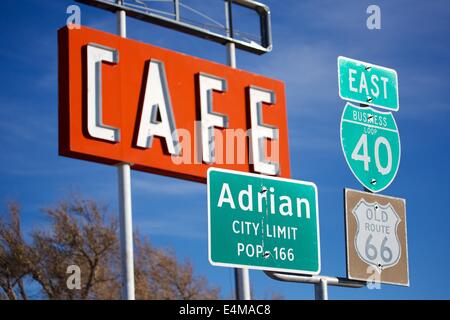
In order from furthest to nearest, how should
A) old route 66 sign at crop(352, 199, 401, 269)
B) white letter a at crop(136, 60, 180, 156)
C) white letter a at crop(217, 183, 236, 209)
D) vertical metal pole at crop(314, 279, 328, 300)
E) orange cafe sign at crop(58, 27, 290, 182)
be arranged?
old route 66 sign at crop(352, 199, 401, 269), vertical metal pole at crop(314, 279, 328, 300), white letter a at crop(136, 60, 180, 156), orange cafe sign at crop(58, 27, 290, 182), white letter a at crop(217, 183, 236, 209)

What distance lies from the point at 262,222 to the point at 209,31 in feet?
10.6

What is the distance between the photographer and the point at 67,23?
1276 centimetres

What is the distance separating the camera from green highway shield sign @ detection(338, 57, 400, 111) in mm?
14617

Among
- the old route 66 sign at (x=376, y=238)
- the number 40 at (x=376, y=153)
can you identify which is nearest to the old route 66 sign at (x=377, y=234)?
the old route 66 sign at (x=376, y=238)

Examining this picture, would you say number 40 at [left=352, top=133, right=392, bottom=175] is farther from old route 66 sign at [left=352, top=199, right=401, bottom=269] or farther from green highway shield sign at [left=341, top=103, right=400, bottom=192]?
old route 66 sign at [left=352, top=199, right=401, bottom=269]

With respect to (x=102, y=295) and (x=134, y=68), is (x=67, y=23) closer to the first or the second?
(x=134, y=68)

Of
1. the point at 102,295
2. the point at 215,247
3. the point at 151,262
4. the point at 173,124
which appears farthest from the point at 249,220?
the point at 151,262

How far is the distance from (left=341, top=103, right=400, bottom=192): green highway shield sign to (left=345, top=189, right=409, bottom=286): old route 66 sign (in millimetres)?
282

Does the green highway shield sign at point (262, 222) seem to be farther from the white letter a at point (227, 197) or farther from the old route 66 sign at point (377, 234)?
the old route 66 sign at point (377, 234)

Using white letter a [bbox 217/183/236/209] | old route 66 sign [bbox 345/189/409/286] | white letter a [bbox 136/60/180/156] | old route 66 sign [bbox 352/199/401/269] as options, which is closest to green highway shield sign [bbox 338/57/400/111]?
old route 66 sign [bbox 345/189/409/286]

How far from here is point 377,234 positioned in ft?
47.2

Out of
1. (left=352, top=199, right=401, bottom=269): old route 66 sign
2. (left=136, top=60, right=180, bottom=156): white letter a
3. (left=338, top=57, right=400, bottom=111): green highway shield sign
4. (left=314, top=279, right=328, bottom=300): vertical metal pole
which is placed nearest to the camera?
(left=136, top=60, right=180, bottom=156): white letter a

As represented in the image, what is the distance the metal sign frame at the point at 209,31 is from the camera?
13500 mm

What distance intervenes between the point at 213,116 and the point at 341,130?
1742 millimetres
